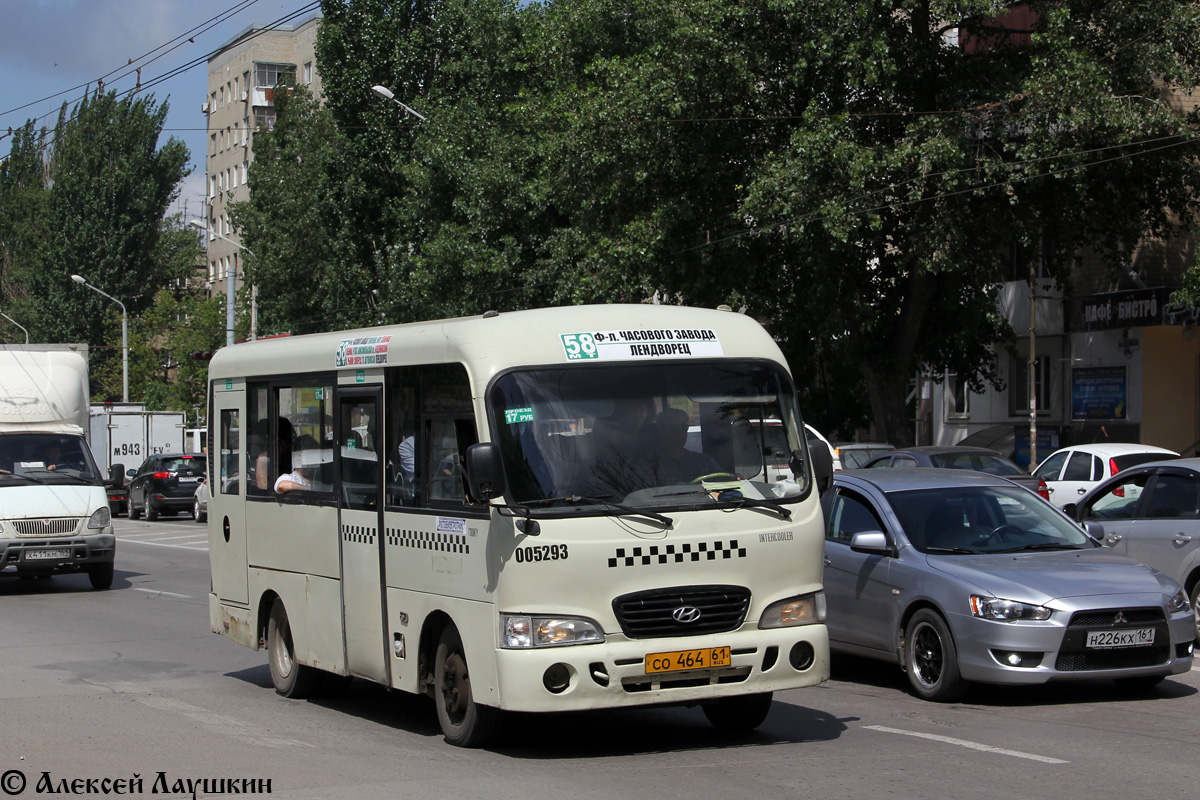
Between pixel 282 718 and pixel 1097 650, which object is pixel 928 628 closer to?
pixel 1097 650

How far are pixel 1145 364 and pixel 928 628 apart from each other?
2459cm

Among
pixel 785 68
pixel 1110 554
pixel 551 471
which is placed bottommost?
pixel 1110 554

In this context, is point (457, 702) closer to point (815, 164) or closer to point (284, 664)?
point (284, 664)

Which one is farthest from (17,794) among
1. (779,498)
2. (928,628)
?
(928,628)

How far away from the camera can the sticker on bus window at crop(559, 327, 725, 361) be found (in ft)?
26.2

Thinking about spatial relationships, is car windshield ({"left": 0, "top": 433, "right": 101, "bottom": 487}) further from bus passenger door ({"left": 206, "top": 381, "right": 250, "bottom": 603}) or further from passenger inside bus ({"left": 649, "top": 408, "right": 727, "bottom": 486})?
passenger inside bus ({"left": 649, "top": 408, "right": 727, "bottom": 486})

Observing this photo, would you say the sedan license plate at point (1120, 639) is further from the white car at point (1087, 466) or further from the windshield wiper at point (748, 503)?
the white car at point (1087, 466)

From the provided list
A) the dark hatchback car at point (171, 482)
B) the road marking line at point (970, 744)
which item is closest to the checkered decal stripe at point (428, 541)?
the road marking line at point (970, 744)

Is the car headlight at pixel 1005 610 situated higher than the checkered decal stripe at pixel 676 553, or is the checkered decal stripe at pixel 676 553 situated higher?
the checkered decal stripe at pixel 676 553

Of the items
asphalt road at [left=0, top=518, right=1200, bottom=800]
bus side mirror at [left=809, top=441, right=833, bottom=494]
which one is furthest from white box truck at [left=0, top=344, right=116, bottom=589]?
bus side mirror at [left=809, top=441, right=833, bottom=494]

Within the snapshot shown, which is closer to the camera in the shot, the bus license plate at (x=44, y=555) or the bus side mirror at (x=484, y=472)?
the bus side mirror at (x=484, y=472)

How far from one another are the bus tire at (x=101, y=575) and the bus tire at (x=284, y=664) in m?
9.09

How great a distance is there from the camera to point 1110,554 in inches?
392

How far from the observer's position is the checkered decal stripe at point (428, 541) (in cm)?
793
